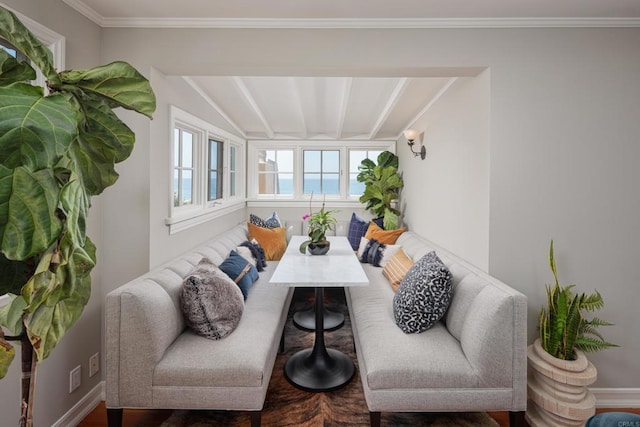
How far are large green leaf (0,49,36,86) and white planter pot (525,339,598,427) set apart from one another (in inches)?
103

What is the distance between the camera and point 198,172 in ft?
10.8

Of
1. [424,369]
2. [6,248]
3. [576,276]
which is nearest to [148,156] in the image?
[6,248]

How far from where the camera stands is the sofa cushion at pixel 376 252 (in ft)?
11.8

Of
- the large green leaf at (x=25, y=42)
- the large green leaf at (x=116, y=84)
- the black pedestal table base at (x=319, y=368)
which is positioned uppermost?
the large green leaf at (x=25, y=42)

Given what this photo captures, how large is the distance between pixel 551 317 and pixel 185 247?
2.65 m

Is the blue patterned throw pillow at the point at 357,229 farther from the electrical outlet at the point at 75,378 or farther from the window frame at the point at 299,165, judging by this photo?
the electrical outlet at the point at 75,378

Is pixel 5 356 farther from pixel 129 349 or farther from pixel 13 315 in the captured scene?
pixel 129 349

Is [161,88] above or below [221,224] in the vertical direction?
above

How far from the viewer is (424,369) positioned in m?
1.71

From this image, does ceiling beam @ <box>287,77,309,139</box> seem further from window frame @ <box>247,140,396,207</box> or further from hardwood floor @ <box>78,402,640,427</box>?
hardwood floor @ <box>78,402,640,427</box>

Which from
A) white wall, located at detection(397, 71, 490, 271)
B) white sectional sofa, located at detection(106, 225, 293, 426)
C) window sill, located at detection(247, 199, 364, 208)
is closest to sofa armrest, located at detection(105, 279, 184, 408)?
white sectional sofa, located at detection(106, 225, 293, 426)

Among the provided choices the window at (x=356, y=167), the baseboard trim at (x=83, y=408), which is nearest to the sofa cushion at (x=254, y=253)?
the baseboard trim at (x=83, y=408)

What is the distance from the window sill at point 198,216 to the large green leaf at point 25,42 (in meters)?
1.51

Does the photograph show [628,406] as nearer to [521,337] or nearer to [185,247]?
[521,337]
